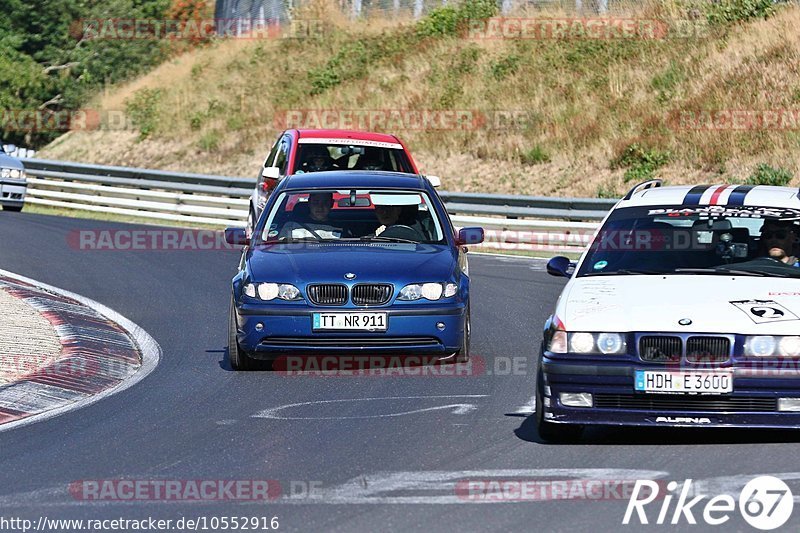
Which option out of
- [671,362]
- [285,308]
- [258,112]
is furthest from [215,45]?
[671,362]

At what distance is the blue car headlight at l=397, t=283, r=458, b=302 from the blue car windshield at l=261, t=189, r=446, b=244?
3.15 feet

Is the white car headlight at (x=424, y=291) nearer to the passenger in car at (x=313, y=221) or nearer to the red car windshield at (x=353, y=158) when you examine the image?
the passenger in car at (x=313, y=221)

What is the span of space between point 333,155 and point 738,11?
66.3 ft

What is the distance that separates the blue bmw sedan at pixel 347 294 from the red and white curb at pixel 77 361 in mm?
1082

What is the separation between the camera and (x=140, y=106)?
153ft

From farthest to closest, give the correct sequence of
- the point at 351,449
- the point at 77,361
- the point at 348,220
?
the point at 348,220
the point at 77,361
the point at 351,449

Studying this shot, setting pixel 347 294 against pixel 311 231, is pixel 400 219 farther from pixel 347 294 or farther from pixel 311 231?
pixel 347 294

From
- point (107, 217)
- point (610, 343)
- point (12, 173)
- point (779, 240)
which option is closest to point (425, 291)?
point (779, 240)

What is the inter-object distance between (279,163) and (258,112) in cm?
2306

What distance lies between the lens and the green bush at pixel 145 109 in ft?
148

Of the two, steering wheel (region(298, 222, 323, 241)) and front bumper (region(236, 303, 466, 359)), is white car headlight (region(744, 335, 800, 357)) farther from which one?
steering wheel (region(298, 222, 323, 241))

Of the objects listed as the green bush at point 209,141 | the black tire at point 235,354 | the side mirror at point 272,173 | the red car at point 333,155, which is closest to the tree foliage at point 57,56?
the green bush at point 209,141

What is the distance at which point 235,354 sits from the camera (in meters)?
12.1

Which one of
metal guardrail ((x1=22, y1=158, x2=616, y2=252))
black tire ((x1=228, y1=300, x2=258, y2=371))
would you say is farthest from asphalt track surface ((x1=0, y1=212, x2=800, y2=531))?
metal guardrail ((x1=22, y1=158, x2=616, y2=252))
